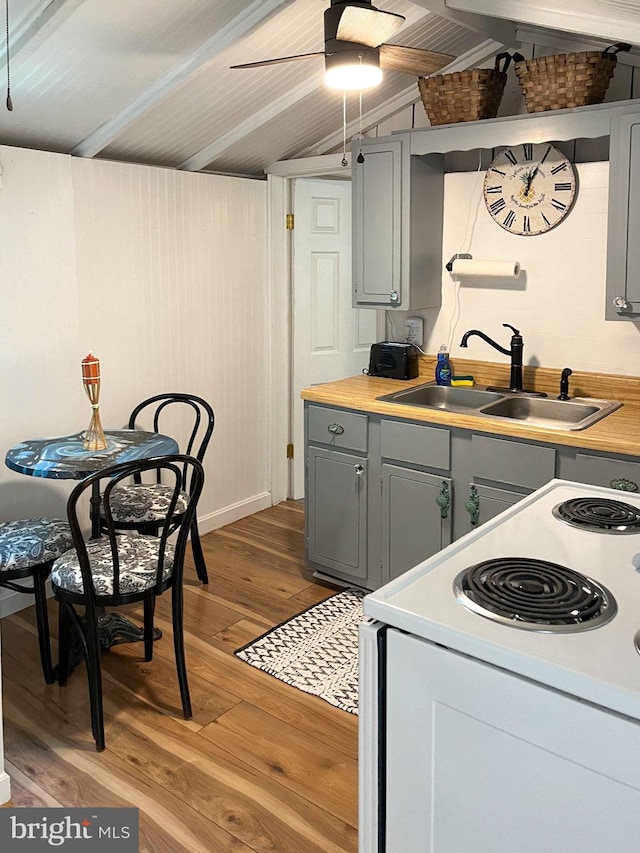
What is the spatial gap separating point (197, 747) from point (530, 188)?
8.84ft

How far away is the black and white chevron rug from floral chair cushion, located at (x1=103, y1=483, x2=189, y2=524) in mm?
665

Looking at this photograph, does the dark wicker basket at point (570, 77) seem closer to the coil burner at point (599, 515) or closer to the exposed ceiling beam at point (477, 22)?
the exposed ceiling beam at point (477, 22)

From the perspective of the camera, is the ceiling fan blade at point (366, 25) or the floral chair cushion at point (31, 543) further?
the floral chair cushion at point (31, 543)

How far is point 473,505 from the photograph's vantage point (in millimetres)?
3230

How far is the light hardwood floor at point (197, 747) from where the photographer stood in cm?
228

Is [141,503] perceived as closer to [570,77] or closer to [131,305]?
[131,305]

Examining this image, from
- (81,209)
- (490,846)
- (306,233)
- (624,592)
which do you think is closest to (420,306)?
(306,233)

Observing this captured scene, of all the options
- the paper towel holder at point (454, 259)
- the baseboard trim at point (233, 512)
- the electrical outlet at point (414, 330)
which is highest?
the paper towel holder at point (454, 259)

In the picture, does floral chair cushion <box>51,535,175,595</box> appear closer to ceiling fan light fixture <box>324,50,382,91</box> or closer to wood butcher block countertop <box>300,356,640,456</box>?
wood butcher block countertop <box>300,356,640,456</box>

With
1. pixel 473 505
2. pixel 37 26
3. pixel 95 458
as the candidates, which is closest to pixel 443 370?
pixel 473 505

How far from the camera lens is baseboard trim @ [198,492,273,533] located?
4504mm

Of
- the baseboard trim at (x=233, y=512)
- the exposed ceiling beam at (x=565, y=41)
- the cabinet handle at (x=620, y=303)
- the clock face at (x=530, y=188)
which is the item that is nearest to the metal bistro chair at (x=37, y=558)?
the baseboard trim at (x=233, y=512)

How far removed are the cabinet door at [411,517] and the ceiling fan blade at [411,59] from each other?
5.19ft

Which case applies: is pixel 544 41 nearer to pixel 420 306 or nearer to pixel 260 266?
pixel 420 306
